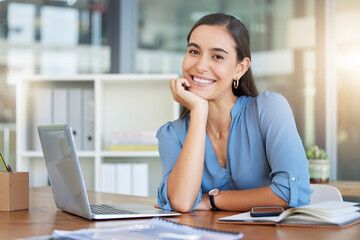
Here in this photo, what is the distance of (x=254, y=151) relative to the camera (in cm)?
186

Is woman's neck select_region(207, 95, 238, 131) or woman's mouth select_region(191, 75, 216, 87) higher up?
woman's mouth select_region(191, 75, 216, 87)

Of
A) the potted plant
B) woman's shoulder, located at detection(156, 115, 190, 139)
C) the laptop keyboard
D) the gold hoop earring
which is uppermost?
the gold hoop earring

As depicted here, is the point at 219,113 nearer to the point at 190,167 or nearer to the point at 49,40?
the point at 190,167

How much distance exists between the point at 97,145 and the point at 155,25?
139 cm

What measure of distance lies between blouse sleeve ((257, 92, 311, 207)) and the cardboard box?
0.87m

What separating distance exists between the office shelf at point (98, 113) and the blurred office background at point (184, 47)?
0.42m

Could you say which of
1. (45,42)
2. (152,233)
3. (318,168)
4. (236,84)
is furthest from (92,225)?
(45,42)

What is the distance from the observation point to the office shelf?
3414 millimetres

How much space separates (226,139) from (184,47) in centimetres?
237

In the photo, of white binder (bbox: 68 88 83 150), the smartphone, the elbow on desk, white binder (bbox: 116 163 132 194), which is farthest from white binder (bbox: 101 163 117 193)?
the smartphone

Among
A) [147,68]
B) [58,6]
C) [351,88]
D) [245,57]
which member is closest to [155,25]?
[147,68]

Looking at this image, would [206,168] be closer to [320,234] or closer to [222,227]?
[222,227]

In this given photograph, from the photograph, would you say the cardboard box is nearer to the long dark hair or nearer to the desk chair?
the long dark hair

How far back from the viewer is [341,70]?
12.8 ft
